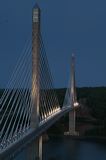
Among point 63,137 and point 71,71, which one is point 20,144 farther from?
point 71,71

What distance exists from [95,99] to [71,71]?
29.3 ft

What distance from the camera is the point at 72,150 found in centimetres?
3281

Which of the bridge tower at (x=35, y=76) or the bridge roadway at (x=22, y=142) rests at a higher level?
the bridge tower at (x=35, y=76)

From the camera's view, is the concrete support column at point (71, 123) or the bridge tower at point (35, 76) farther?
the concrete support column at point (71, 123)

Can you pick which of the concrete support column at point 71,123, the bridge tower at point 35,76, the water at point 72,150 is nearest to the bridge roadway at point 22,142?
the bridge tower at point 35,76

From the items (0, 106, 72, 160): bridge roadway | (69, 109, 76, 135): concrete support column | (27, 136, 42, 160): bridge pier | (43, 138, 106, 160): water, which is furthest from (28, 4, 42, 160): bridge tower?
(69, 109, 76, 135): concrete support column

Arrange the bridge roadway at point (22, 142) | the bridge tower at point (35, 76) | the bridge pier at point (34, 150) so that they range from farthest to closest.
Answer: the bridge tower at point (35, 76) → the bridge pier at point (34, 150) → the bridge roadway at point (22, 142)

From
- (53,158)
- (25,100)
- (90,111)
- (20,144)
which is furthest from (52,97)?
(90,111)

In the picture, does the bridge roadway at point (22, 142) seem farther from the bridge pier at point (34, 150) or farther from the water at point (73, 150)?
the water at point (73, 150)

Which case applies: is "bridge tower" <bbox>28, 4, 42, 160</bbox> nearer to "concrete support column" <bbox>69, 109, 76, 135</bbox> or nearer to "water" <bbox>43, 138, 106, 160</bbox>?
"water" <bbox>43, 138, 106, 160</bbox>

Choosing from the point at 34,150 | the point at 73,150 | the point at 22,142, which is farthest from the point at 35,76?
the point at 73,150

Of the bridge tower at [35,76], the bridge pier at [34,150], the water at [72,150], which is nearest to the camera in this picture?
the bridge pier at [34,150]

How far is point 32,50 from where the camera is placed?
2236 cm

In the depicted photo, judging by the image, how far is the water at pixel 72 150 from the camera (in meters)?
29.0
